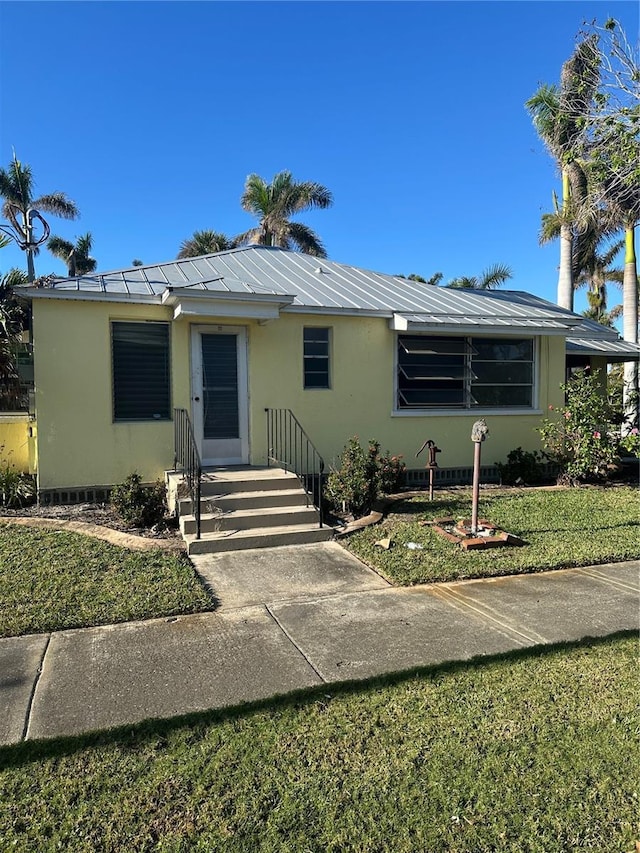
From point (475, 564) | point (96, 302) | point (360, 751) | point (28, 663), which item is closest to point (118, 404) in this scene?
point (96, 302)

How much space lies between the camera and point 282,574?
571cm

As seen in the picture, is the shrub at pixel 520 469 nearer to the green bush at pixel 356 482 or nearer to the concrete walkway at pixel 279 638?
the green bush at pixel 356 482

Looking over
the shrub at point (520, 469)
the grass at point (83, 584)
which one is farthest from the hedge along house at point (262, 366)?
the grass at point (83, 584)

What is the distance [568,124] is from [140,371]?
7659 millimetres

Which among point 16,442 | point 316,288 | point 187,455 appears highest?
point 316,288

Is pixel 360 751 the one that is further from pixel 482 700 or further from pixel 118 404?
pixel 118 404

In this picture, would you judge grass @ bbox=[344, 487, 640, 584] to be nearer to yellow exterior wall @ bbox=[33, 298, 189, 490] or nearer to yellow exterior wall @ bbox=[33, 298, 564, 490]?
yellow exterior wall @ bbox=[33, 298, 564, 490]

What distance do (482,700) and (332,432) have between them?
6274mm

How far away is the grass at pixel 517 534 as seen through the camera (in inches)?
231

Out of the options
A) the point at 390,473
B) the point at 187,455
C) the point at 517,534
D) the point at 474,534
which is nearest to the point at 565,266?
the point at 390,473

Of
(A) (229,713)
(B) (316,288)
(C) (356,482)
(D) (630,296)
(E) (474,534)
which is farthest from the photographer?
(D) (630,296)

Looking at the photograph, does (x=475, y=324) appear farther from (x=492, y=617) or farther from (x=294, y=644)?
(x=294, y=644)

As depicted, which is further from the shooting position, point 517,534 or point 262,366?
point 262,366

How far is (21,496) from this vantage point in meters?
7.91
